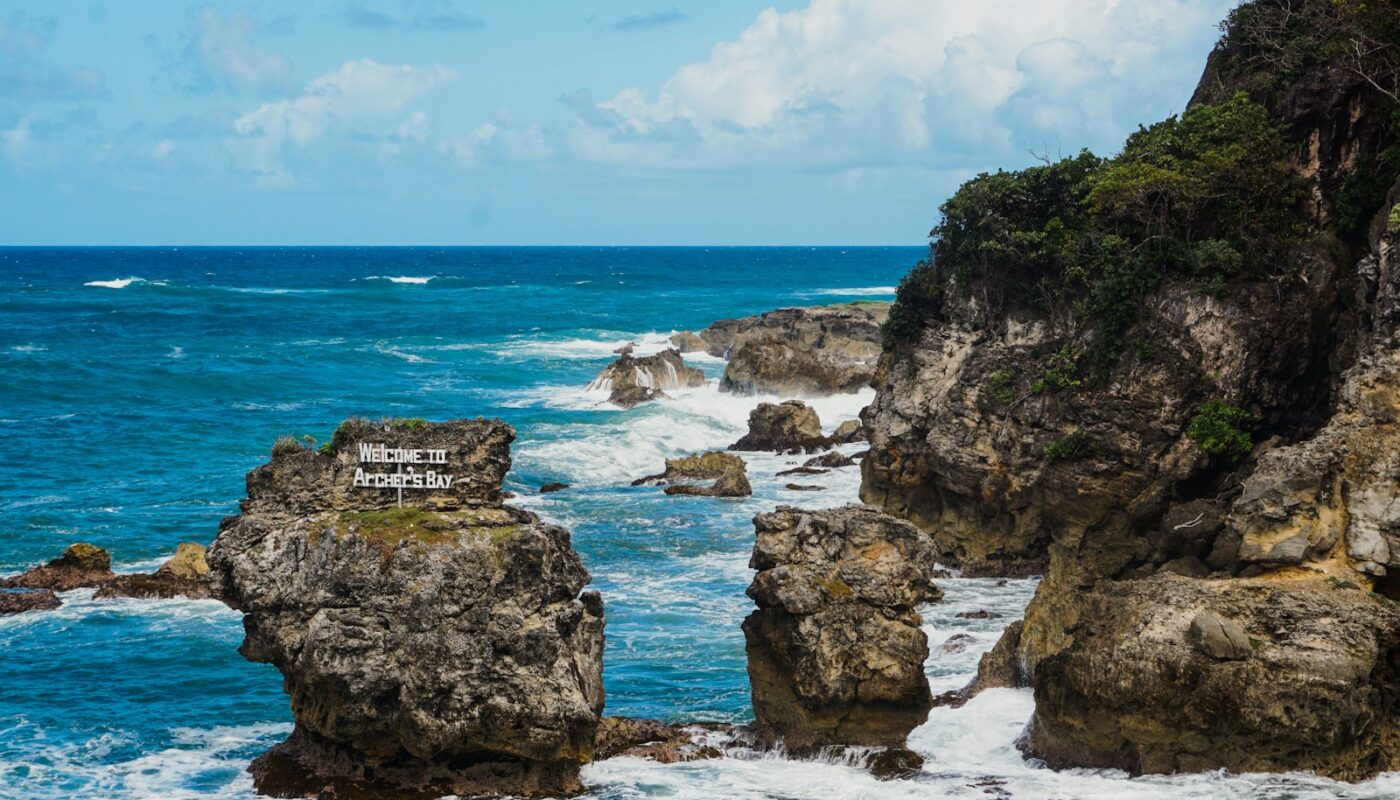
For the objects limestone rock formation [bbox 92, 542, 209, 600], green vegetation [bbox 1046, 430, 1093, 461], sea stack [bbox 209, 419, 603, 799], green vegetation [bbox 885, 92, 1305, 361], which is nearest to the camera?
sea stack [bbox 209, 419, 603, 799]

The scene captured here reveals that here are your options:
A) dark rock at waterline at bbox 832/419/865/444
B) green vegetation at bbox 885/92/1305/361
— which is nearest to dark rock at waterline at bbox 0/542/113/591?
green vegetation at bbox 885/92/1305/361

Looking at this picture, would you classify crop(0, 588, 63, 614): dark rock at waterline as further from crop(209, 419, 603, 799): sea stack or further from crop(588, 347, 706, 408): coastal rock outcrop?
crop(588, 347, 706, 408): coastal rock outcrop

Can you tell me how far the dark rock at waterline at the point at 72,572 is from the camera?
35.0 m

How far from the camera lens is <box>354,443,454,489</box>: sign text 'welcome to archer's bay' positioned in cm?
2319

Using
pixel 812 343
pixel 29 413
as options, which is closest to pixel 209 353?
pixel 29 413

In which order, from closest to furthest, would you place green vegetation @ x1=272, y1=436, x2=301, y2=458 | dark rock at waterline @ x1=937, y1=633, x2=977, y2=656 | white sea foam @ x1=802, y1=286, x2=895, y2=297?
green vegetation @ x1=272, y1=436, x2=301, y2=458
dark rock at waterline @ x1=937, y1=633, x2=977, y2=656
white sea foam @ x1=802, y1=286, x2=895, y2=297

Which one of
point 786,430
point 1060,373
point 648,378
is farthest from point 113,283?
point 1060,373

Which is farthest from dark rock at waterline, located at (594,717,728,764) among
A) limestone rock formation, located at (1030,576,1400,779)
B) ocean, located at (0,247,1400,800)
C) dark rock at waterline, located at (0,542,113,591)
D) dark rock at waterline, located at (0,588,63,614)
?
dark rock at waterline, located at (0,542,113,591)

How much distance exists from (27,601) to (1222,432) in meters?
25.9

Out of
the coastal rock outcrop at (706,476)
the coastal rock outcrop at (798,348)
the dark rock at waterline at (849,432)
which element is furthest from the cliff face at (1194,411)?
the coastal rock outcrop at (798,348)

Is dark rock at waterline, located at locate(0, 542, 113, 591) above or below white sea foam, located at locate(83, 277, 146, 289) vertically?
below

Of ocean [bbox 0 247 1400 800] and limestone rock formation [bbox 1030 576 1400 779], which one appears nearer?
limestone rock formation [bbox 1030 576 1400 779]

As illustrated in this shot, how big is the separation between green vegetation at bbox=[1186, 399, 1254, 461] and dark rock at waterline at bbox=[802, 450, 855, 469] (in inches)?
819

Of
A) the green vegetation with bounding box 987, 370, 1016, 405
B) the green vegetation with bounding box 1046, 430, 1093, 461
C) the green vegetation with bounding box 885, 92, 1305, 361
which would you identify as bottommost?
the green vegetation with bounding box 1046, 430, 1093, 461
